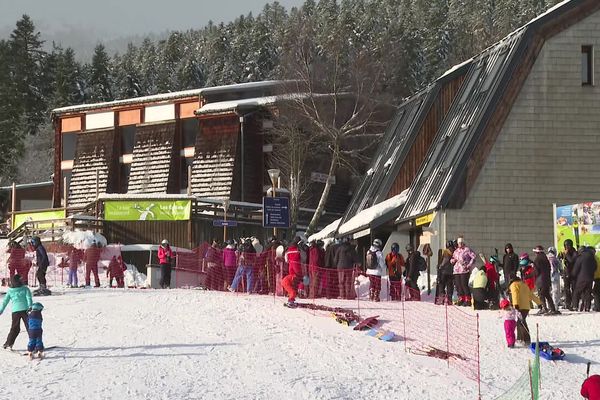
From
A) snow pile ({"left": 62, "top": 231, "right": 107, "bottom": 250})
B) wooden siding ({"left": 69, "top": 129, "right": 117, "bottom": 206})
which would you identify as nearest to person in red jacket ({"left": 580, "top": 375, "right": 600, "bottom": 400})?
snow pile ({"left": 62, "top": 231, "right": 107, "bottom": 250})

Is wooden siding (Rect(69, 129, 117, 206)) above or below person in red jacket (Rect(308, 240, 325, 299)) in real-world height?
above

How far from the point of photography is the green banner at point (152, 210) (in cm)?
3534

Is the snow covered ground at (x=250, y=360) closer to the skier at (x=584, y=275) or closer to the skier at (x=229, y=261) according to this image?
the skier at (x=584, y=275)

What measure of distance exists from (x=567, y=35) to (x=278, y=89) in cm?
1867

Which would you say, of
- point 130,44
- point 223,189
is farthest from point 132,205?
point 130,44

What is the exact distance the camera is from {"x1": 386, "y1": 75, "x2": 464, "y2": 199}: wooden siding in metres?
31.7

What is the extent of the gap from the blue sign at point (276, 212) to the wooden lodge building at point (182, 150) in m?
10.9

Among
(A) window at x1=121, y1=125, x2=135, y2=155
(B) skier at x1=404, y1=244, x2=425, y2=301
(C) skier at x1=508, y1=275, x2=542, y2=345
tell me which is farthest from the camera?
(A) window at x1=121, y1=125, x2=135, y2=155

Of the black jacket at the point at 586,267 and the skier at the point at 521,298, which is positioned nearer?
the skier at the point at 521,298

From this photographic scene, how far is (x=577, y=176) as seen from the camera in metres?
25.7

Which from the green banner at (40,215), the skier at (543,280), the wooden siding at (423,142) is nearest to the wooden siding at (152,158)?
the green banner at (40,215)

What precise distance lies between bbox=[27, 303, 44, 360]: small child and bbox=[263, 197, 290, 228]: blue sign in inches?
493

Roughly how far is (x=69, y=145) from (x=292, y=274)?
36902mm

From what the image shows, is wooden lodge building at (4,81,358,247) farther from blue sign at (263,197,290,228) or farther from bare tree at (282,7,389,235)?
blue sign at (263,197,290,228)
